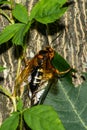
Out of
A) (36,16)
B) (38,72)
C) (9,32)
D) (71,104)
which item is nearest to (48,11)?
(36,16)

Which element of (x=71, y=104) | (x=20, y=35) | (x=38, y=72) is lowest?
(x=71, y=104)

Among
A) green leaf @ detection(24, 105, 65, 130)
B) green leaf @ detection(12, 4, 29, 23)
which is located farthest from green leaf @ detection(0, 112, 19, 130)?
green leaf @ detection(12, 4, 29, 23)

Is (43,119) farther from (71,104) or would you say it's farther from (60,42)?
(60,42)

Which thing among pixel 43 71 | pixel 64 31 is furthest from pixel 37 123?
pixel 64 31

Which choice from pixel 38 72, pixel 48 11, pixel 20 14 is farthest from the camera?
pixel 38 72

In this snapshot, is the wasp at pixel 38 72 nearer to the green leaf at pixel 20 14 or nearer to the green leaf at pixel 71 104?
the green leaf at pixel 71 104

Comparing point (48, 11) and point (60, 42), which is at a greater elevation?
point (48, 11)

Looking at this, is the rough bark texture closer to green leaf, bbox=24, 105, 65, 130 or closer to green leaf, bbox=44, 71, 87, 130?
green leaf, bbox=44, 71, 87, 130
